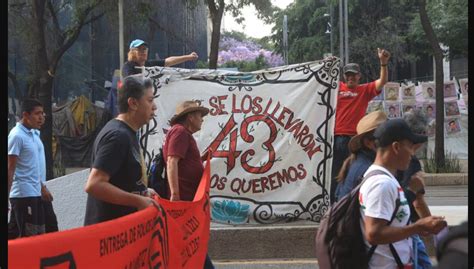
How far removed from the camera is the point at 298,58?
140 ft

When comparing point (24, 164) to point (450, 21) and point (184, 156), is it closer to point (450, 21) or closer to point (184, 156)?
point (184, 156)

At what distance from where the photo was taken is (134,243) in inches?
142

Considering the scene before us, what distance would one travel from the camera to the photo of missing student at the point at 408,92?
2195cm

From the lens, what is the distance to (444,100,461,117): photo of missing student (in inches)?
798

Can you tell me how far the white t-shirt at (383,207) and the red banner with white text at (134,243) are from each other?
3.78ft

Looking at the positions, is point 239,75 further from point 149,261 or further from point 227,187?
point 149,261

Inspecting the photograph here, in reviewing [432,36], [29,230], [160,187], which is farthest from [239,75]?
[432,36]

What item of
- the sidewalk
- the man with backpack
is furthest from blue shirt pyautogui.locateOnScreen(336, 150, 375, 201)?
the sidewalk

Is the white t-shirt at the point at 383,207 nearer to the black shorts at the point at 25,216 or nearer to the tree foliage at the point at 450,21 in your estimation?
the black shorts at the point at 25,216

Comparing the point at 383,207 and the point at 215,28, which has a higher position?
the point at 215,28

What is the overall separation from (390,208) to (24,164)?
4.20 meters

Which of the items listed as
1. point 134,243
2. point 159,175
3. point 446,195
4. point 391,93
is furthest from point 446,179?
point 134,243

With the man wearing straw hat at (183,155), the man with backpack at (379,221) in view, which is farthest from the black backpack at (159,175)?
the man with backpack at (379,221)

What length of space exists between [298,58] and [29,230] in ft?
121
